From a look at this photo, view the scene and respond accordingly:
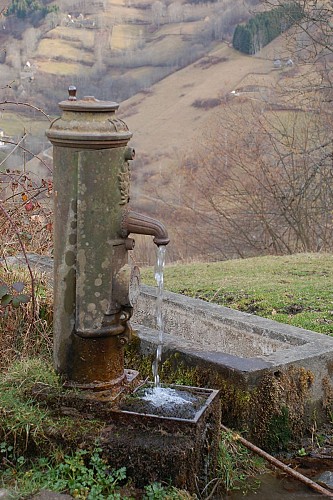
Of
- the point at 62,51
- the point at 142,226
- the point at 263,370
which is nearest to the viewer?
the point at 142,226

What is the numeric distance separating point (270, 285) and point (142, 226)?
541cm

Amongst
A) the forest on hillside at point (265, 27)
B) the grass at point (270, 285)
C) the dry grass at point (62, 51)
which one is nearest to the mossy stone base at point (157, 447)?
the grass at point (270, 285)

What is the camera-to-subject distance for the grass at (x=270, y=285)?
7566 mm

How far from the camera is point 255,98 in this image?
71.1 feet

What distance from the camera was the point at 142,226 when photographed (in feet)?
12.5

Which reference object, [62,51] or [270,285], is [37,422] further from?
[62,51]

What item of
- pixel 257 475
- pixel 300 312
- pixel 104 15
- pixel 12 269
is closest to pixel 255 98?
pixel 300 312

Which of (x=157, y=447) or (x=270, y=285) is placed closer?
(x=157, y=447)

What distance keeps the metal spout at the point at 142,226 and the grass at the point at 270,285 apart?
11.3 feet

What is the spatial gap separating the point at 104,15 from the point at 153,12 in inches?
150

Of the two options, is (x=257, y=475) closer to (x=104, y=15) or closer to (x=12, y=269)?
(x=12, y=269)

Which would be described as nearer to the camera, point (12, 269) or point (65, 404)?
point (65, 404)

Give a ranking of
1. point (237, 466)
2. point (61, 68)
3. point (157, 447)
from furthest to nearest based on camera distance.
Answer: point (61, 68) → point (237, 466) → point (157, 447)

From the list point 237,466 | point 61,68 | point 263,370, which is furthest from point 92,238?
point 61,68
